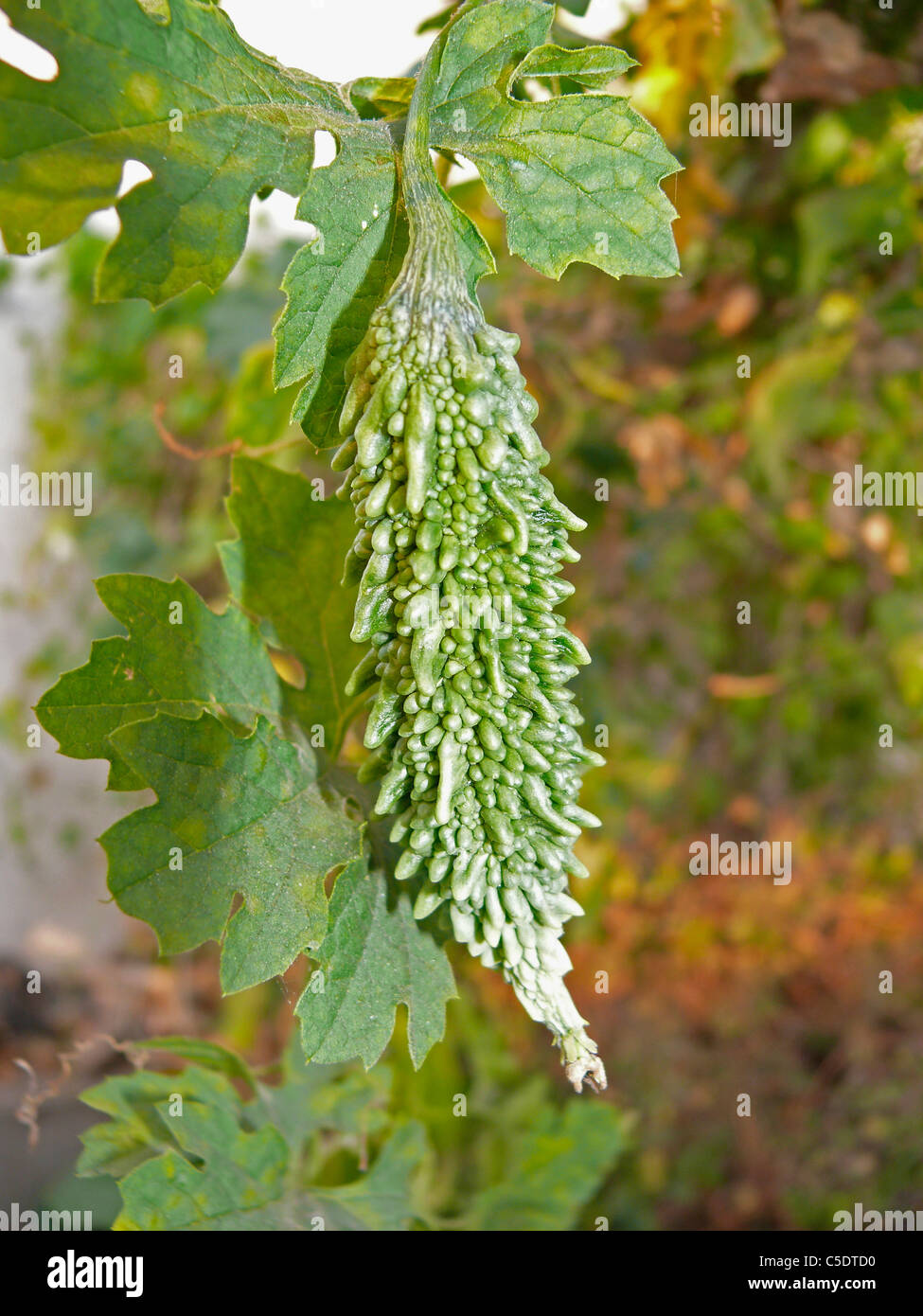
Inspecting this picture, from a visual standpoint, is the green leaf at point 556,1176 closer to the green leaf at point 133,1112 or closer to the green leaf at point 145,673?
the green leaf at point 133,1112

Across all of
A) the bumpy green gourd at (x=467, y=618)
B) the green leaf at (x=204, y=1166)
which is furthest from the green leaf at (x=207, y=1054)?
the bumpy green gourd at (x=467, y=618)

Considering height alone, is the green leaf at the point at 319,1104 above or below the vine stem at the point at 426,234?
below

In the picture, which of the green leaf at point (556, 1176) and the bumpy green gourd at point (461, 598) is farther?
the green leaf at point (556, 1176)

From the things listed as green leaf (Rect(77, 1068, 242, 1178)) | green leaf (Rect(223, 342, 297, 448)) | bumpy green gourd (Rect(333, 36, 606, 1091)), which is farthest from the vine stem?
green leaf (Rect(77, 1068, 242, 1178))

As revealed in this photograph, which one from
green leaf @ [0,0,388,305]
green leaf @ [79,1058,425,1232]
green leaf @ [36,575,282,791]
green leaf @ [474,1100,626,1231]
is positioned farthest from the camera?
green leaf @ [474,1100,626,1231]

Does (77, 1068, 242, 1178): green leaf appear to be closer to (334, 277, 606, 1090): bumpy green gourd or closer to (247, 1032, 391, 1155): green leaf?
(247, 1032, 391, 1155): green leaf
